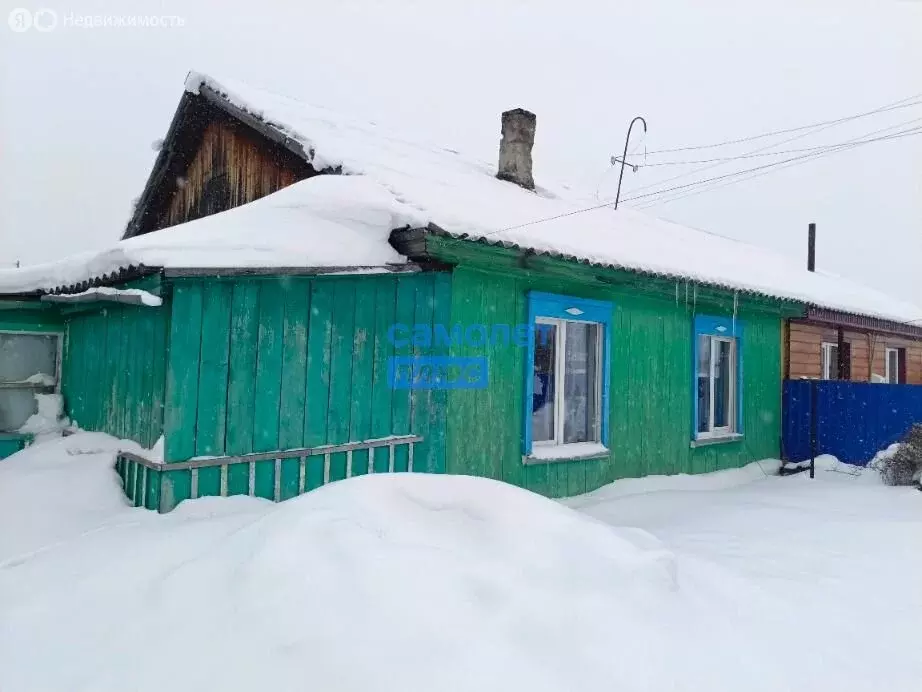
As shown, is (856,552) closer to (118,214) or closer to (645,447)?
(645,447)

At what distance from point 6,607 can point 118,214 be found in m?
42.3

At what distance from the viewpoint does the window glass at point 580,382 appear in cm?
701

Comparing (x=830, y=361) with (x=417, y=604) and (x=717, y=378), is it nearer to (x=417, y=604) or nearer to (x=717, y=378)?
(x=717, y=378)

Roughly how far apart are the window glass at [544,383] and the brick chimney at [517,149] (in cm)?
351

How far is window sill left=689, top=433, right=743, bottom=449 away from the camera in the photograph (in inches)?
333

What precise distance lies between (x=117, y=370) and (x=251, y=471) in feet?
5.24

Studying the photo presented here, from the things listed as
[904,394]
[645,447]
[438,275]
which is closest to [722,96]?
[904,394]

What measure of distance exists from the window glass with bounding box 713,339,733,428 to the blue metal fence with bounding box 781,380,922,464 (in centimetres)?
169

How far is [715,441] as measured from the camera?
8.83m

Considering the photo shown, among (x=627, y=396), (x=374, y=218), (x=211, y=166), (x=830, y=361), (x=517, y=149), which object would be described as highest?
(x=517, y=149)

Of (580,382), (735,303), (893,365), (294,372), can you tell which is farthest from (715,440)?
(893,365)

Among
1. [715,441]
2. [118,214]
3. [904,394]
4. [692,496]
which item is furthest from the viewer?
[118,214]

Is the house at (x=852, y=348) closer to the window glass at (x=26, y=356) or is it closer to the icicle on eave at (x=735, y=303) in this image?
the icicle on eave at (x=735, y=303)

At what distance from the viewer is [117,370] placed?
5.30 metres
